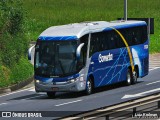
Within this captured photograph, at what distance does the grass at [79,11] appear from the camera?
66.5m

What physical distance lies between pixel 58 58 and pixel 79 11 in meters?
47.4

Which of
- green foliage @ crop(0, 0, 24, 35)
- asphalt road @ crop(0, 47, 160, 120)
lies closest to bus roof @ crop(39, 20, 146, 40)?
asphalt road @ crop(0, 47, 160, 120)

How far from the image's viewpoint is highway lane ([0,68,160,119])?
2527cm

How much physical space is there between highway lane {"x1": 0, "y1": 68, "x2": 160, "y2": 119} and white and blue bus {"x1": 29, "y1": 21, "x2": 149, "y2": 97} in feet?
1.56

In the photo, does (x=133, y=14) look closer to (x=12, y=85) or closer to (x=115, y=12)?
(x=115, y=12)

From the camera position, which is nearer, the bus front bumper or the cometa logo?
the bus front bumper

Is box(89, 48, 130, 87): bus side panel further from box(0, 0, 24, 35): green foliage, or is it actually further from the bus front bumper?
box(0, 0, 24, 35): green foliage

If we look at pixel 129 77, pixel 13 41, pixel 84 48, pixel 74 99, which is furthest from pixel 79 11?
pixel 74 99

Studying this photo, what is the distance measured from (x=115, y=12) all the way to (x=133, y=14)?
6.41 ft

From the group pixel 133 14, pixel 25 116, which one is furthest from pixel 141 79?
pixel 133 14

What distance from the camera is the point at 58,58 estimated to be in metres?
28.5

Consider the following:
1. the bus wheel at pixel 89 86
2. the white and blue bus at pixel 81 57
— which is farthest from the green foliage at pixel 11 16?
the bus wheel at pixel 89 86

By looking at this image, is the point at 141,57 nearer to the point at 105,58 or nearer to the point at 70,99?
the point at 105,58

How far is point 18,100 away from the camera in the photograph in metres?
29.0
